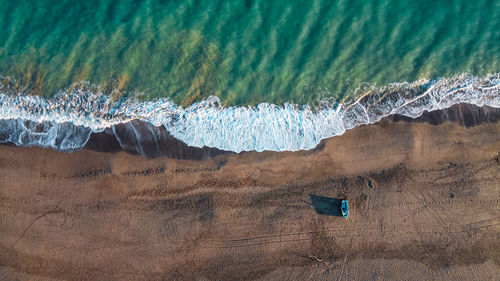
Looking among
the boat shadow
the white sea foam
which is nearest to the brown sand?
the boat shadow

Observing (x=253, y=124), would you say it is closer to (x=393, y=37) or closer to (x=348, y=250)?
(x=348, y=250)

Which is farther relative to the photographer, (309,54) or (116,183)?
(309,54)

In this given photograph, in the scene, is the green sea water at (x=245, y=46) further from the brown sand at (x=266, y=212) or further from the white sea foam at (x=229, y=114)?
the brown sand at (x=266, y=212)

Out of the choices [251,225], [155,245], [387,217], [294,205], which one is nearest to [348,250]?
[387,217]

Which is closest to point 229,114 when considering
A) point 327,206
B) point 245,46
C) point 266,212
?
point 245,46

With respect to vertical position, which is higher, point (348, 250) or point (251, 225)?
point (251, 225)

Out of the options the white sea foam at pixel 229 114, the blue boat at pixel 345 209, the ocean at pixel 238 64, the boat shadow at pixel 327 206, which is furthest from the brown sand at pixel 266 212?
the ocean at pixel 238 64
